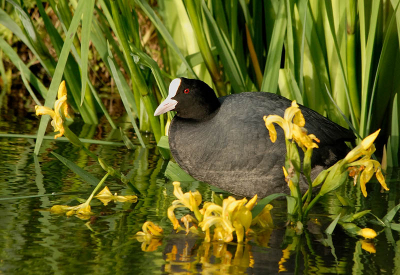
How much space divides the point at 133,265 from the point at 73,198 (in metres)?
0.68

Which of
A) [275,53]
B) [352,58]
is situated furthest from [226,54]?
[352,58]

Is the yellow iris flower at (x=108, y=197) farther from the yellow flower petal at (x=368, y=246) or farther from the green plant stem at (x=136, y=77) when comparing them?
the yellow flower petal at (x=368, y=246)

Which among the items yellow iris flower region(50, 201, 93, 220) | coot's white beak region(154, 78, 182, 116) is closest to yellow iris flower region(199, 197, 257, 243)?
yellow iris flower region(50, 201, 93, 220)

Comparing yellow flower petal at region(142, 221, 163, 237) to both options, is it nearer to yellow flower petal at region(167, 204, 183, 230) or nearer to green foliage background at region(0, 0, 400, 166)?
yellow flower petal at region(167, 204, 183, 230)

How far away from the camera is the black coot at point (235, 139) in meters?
2.22

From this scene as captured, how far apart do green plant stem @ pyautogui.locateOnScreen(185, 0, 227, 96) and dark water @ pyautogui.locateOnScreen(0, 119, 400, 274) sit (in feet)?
2.03

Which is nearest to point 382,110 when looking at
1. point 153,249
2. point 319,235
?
point 319,235

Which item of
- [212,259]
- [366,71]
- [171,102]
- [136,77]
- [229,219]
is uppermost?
[366,71]

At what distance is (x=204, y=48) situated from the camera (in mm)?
2809

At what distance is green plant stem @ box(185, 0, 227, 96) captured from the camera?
104 inches

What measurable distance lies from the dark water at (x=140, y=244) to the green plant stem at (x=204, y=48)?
619 millimetres

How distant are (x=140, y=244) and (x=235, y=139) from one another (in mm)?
632

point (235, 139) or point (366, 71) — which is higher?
point (366, 71)

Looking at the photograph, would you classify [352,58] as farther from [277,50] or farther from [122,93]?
[122,93]
